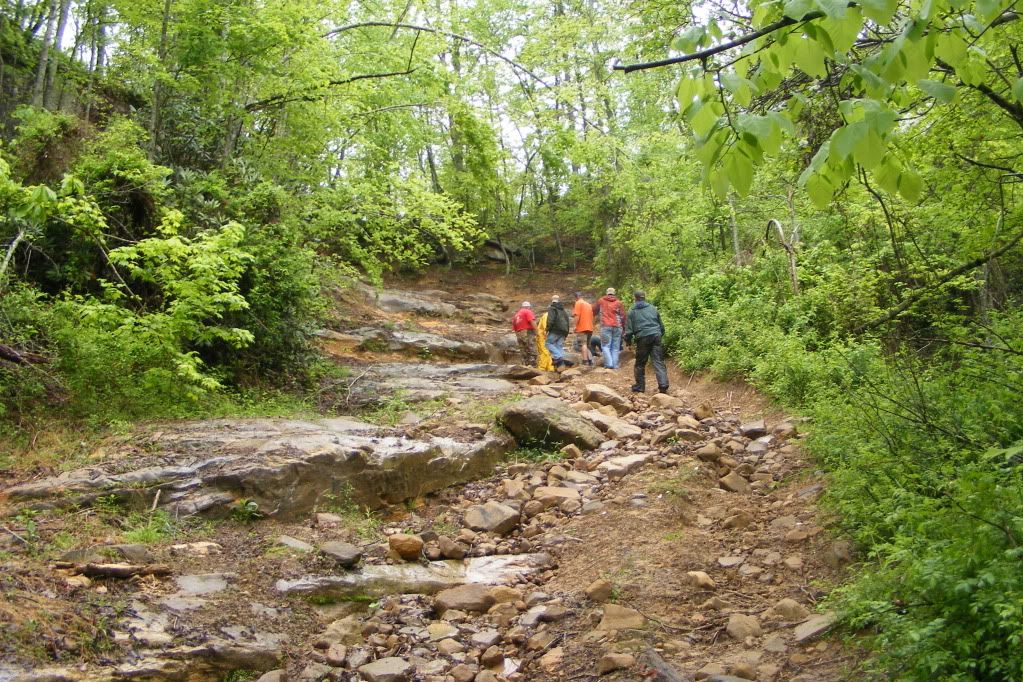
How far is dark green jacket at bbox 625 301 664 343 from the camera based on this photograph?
13828 millimetres

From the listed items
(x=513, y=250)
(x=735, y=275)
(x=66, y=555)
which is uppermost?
(x=513, y=250)

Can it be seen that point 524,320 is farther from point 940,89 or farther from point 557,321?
point 940,89

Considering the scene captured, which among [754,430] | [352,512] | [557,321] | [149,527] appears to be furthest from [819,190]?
[557,321]

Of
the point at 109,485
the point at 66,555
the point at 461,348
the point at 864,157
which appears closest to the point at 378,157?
the point at 461,348

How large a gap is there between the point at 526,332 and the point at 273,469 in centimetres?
1043

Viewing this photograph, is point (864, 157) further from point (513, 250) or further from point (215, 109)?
point (513, 250)

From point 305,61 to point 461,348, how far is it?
25.1 feet

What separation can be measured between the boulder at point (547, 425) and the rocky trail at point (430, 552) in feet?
0.10

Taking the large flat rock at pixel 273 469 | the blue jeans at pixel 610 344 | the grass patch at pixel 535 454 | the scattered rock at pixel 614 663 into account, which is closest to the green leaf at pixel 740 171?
the scattered rock at pixel 614 663

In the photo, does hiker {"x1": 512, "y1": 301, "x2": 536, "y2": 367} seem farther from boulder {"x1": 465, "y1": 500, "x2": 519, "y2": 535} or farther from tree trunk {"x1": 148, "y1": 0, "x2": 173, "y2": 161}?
boulder {"x1": 465, "y1": 500, "x2": 519, "y2": 535}

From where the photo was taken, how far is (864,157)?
2080mm

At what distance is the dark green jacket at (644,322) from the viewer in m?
13.8

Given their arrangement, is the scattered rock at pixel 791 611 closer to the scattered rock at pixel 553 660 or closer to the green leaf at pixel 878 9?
the scattered rock at pixel 553 660

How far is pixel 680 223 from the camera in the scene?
19156mm
